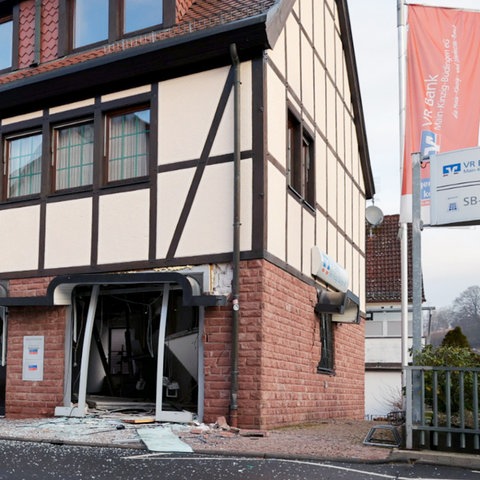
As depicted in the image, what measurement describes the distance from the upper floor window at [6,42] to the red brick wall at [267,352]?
7.05 m

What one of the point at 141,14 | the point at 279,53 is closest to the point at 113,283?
the point at 279,53

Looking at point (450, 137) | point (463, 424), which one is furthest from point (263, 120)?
point (463, 424)

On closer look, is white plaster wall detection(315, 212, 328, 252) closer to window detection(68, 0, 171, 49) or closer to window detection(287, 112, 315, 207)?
window detection(287, 112, 315, 207)

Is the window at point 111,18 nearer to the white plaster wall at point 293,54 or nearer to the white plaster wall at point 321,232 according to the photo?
the white plaster wall at point 293,54

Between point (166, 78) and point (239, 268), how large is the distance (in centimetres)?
331

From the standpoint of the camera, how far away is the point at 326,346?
15891 millimetres

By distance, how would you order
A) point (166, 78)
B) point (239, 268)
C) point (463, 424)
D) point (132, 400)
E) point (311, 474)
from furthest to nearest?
1. point (132, 400)
2. point (166, 78)
3. point (239, 268)
4. point (463, 424)
5. point (311, 474)

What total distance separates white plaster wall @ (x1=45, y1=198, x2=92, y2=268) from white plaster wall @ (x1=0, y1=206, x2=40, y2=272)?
11.6 inches

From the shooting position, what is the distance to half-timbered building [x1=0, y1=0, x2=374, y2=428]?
11.8 meters

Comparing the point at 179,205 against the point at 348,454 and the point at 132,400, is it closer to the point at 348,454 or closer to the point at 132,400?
the point at 132,400

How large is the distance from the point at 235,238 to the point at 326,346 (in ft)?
16.5

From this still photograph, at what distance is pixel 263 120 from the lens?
11898 mm

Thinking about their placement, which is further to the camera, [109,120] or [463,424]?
[109,120]

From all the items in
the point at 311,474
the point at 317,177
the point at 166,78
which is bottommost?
the point at 311,474
